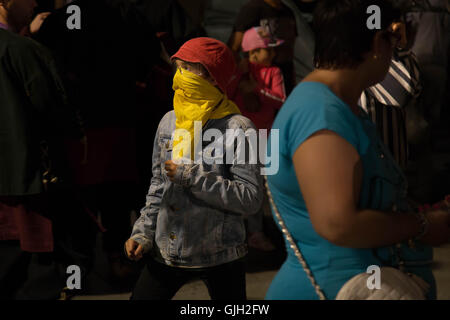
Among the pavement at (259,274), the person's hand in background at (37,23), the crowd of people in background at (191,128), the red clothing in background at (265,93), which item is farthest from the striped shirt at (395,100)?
the person's hand in background at (37,23)

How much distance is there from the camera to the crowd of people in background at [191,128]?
162 centimetres

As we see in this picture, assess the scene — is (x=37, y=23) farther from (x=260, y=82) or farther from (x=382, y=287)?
(x=382, y=287)

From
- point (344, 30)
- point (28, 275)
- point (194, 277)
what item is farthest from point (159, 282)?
point (28, 275)

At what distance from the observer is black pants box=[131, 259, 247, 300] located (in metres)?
2.62

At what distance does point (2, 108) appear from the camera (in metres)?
3.77

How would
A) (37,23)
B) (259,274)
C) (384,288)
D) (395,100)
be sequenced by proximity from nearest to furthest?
(384,288) < (395,100) < (37,23) < (259,274)

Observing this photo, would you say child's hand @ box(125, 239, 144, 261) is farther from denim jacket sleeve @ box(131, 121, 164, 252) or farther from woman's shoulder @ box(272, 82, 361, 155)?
woman's shoulder @ box(272, 82, 361, 155)

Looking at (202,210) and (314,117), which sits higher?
(314,117)

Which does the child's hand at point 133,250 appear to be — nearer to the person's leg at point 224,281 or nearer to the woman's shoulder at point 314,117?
the person's leg at point 224,281

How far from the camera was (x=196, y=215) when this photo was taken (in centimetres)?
260

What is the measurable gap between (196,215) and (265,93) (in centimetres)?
239

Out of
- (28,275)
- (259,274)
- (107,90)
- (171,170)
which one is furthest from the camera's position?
(259,274)

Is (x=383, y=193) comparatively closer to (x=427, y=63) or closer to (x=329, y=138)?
(x=329, y=138)

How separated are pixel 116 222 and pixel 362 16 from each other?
344 centimetres
